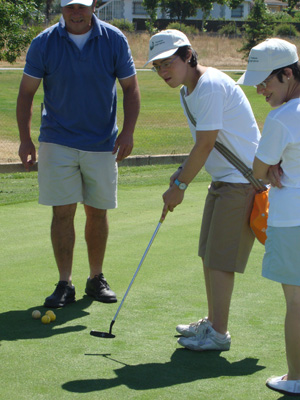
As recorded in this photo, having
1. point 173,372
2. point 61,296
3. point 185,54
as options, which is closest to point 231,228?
point 173,372

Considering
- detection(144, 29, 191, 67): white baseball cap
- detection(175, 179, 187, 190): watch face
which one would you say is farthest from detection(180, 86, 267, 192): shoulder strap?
detection(144, 29, 191, 67): white baseball cap

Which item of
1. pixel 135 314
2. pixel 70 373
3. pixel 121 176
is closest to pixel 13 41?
pixel 121 176

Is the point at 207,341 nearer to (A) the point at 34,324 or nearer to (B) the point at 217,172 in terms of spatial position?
(B) the point at 217,172

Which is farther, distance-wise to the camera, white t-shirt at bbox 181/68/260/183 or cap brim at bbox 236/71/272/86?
white t-shirt at bbox 181/68/260/183

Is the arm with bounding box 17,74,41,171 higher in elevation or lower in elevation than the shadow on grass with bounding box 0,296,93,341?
higher

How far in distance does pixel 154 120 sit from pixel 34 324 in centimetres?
1877

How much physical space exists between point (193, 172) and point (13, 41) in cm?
840

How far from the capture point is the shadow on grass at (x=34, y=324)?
13.4 ft

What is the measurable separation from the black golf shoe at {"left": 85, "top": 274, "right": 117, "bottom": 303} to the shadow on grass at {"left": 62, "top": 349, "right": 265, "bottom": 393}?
0.98 metres

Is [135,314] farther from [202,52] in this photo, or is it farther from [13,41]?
[202,52]

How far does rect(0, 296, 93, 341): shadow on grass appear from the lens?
408 centimetres

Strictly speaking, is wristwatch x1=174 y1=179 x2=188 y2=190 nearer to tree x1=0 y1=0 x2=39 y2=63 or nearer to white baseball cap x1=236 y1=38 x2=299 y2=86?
white baseball cap x1=236 y1=38 x2=299 y2=86

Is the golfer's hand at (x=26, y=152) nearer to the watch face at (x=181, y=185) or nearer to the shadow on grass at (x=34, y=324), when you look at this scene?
the shadow on grass at (x=34, y=324)

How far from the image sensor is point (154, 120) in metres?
22.7
